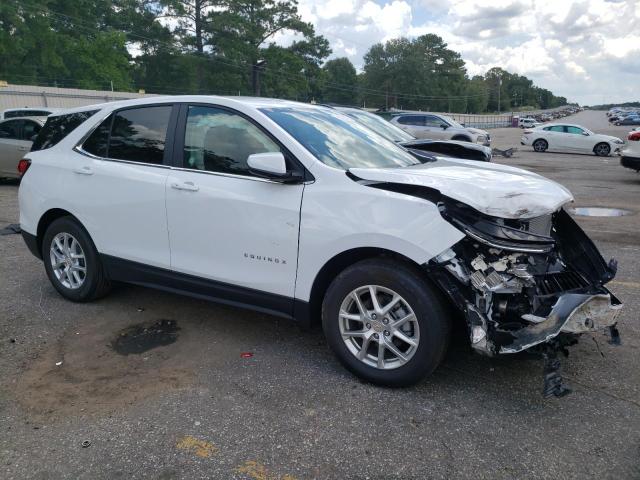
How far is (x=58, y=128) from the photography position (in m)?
5.08

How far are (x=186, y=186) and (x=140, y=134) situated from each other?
81 centimetres

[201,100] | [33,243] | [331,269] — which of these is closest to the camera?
[331,269]

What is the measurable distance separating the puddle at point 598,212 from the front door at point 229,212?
7.11 m

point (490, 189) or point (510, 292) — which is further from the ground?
point (490, 189)

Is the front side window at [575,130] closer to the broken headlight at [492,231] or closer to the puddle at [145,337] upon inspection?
the broken headlight at [492,231]

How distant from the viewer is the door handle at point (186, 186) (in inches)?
157

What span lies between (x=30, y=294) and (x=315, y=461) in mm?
3715

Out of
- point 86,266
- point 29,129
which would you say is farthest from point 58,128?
point 29,129

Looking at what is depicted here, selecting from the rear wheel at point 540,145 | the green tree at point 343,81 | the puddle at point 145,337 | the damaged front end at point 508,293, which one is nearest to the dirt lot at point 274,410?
the puddle at point 145,337

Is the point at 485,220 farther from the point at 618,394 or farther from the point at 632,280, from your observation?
the point at 632,280

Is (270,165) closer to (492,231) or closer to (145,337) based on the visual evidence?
(492,231)

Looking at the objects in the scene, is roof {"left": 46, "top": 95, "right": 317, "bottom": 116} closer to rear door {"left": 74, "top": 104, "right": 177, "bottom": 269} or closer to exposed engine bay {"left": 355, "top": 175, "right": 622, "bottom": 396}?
rear door {"left": 74, "top": 104, "right": 177, "bottom": 269}

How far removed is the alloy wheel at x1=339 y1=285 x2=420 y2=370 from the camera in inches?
131

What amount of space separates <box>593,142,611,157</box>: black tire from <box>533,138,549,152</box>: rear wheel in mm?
2470
